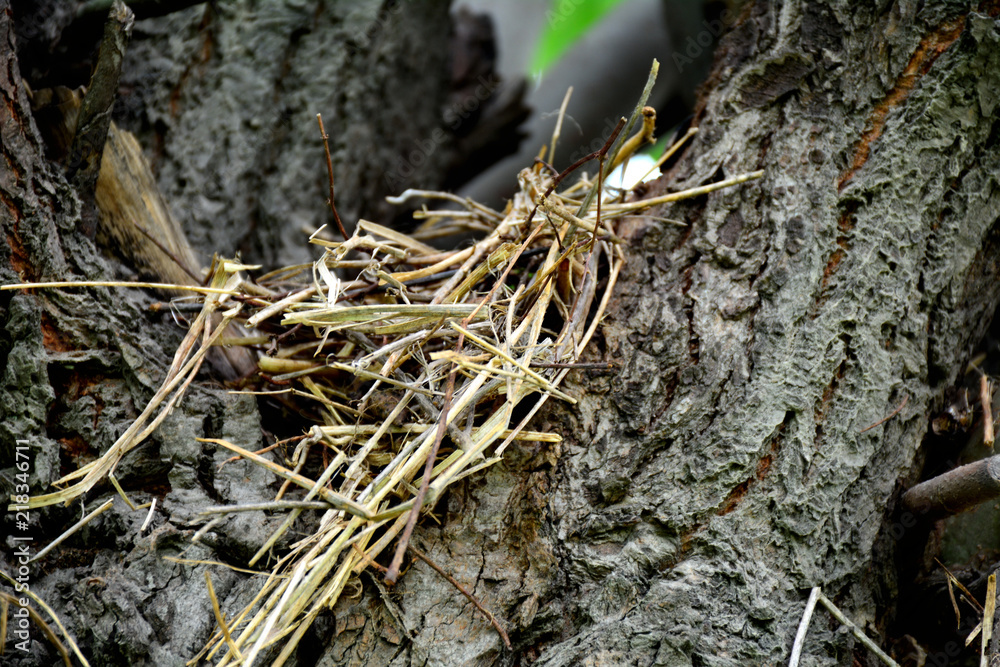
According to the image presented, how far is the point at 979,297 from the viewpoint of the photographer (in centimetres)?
120

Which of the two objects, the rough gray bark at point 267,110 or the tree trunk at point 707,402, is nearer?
the tree trunk at point 707,402

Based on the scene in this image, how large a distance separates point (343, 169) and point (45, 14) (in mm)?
807

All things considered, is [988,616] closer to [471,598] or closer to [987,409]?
[987,409]

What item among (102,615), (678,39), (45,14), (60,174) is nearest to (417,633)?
(102,615)

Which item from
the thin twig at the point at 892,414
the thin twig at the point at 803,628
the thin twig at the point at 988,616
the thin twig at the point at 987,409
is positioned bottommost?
the thin twig at the point at 988,616

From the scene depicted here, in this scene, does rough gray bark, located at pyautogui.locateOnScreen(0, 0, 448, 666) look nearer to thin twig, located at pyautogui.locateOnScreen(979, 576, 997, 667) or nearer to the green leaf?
thin twig, located at pyautogui.locateOnScreen(979, 576, 997, 667)

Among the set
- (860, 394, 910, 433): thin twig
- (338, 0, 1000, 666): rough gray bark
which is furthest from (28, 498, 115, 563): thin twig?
(860, 394, 910, 433): thin twig
